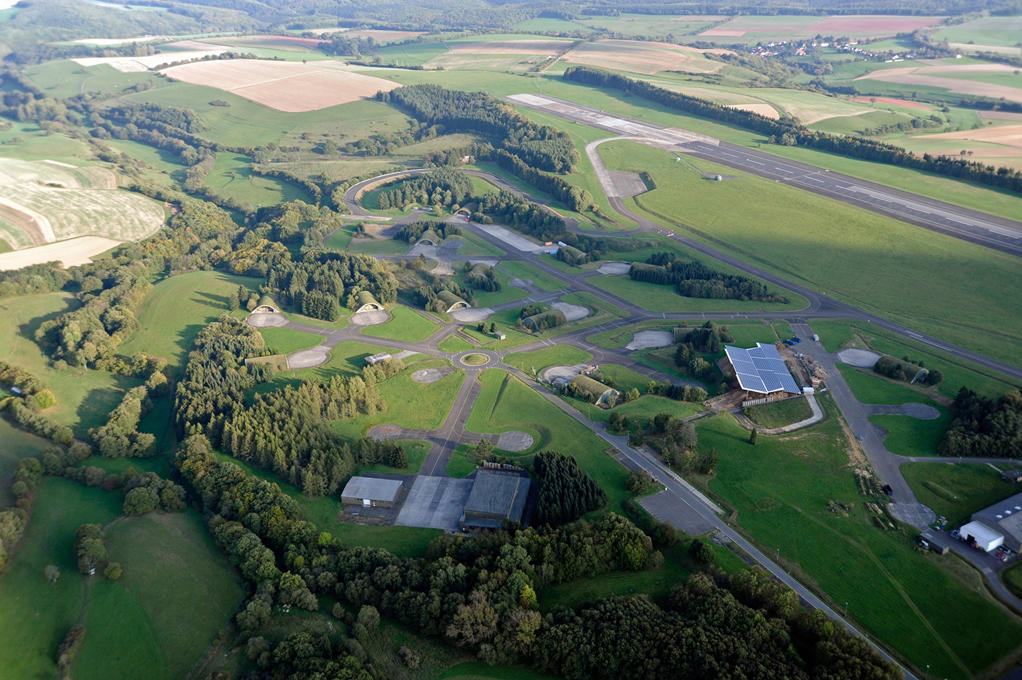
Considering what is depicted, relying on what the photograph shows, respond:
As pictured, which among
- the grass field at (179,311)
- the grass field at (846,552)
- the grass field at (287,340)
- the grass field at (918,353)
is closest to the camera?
the grass field at (846,552)

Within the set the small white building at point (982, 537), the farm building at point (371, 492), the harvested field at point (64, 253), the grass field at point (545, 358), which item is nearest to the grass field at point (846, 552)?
the small white building at point (982, 537)

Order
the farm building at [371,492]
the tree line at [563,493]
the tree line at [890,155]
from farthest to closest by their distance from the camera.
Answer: the tree line at [890,155], the farm building at [371,492], the tree line at [563,493]

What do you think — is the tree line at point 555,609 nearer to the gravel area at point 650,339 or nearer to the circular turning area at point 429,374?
the circular turning area at point 429,374

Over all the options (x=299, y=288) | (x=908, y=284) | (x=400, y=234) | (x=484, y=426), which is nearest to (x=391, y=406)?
(x=484, y=426)

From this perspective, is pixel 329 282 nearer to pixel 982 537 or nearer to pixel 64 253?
pixel 64 253

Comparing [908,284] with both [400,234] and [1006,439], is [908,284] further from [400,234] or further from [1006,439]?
[400,234]
